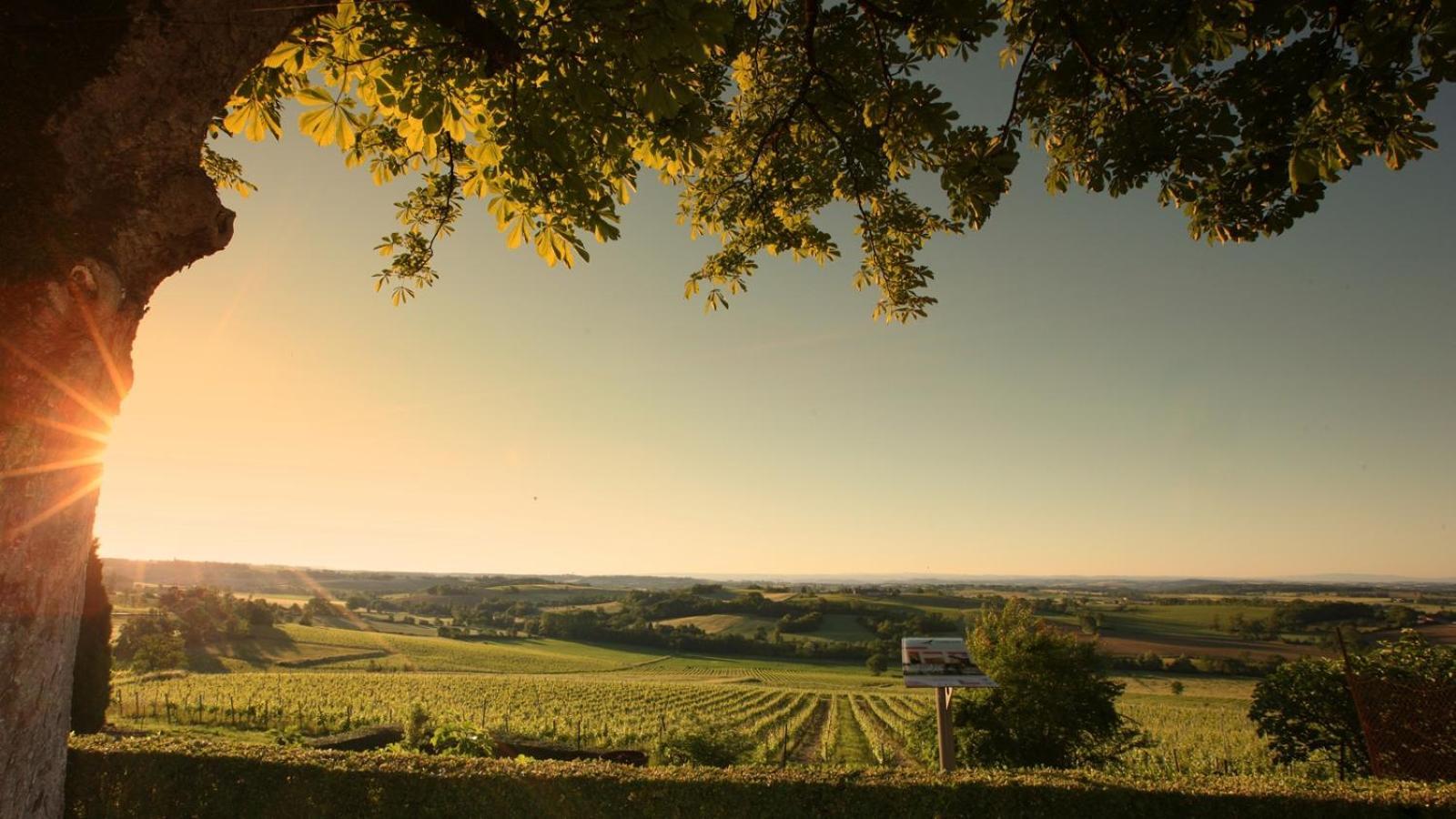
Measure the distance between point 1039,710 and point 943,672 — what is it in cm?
1501

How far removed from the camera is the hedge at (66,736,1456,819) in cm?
898

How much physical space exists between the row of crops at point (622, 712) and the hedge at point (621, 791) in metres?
23.3

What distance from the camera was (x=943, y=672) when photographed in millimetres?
12719

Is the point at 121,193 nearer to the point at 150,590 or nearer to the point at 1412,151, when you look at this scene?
the point at 1412,151

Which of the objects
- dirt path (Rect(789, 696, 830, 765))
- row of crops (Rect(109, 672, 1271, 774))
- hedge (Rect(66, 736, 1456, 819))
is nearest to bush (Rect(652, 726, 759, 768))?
row of crops (Rect(109, 672, 1271, 774))

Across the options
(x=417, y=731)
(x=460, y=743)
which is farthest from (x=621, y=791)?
(x=417, y=731)

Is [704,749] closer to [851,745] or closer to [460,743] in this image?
[460,743]

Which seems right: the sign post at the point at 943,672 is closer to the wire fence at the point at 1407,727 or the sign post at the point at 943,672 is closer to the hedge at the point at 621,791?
the hedge at the point at 621,791

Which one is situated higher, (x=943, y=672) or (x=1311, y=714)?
(x=943, y=672)

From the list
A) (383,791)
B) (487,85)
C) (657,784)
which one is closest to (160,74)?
(487,85)

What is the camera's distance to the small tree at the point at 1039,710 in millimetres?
23984

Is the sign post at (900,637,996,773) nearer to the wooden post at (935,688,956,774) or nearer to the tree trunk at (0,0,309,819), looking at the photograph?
the wooden post at (935,688,956,774)

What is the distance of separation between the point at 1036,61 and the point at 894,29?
1.21 metres

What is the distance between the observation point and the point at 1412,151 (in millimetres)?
3498
